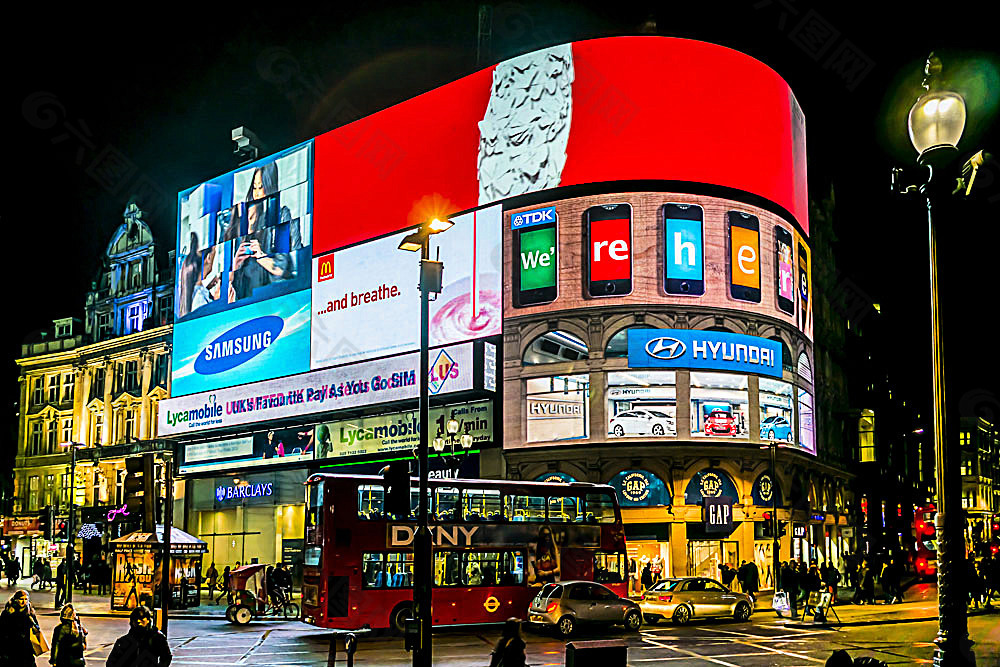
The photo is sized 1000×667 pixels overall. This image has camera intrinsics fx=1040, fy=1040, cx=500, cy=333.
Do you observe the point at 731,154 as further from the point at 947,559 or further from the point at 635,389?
the point at 947,559

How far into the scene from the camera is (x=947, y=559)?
10.5m

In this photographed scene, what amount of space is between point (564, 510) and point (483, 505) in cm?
302

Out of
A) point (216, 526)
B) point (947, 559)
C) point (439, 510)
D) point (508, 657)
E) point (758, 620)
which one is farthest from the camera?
point (216, 526)

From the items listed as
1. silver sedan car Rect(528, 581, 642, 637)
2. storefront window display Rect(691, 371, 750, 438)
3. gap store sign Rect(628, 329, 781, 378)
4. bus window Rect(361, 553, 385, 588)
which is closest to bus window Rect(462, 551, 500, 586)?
silver sedan car Rect(528, 581, 642, 637)

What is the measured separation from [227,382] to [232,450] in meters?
4.44

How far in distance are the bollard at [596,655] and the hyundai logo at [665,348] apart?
37031 millimetres

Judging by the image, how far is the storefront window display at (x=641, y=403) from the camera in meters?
50.1

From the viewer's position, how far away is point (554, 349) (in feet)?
170

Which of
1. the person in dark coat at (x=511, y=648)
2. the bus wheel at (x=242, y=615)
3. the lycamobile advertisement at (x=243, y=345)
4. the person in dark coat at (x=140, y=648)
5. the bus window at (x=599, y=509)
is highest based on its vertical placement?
the lycamobile advertisement at (x=243, y=345)

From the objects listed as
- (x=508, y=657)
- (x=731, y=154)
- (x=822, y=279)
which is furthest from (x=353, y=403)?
(x=508, y=657)

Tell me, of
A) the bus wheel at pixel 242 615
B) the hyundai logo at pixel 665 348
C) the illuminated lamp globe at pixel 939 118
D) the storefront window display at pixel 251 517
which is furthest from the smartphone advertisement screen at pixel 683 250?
the illuminated lamp globe at pixel 939 118

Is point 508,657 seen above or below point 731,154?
below

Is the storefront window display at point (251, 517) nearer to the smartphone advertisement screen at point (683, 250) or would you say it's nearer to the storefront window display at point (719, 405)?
the storefront window display at point (719, 405)

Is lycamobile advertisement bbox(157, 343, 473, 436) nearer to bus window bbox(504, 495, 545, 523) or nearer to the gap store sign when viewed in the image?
the gap store sign
